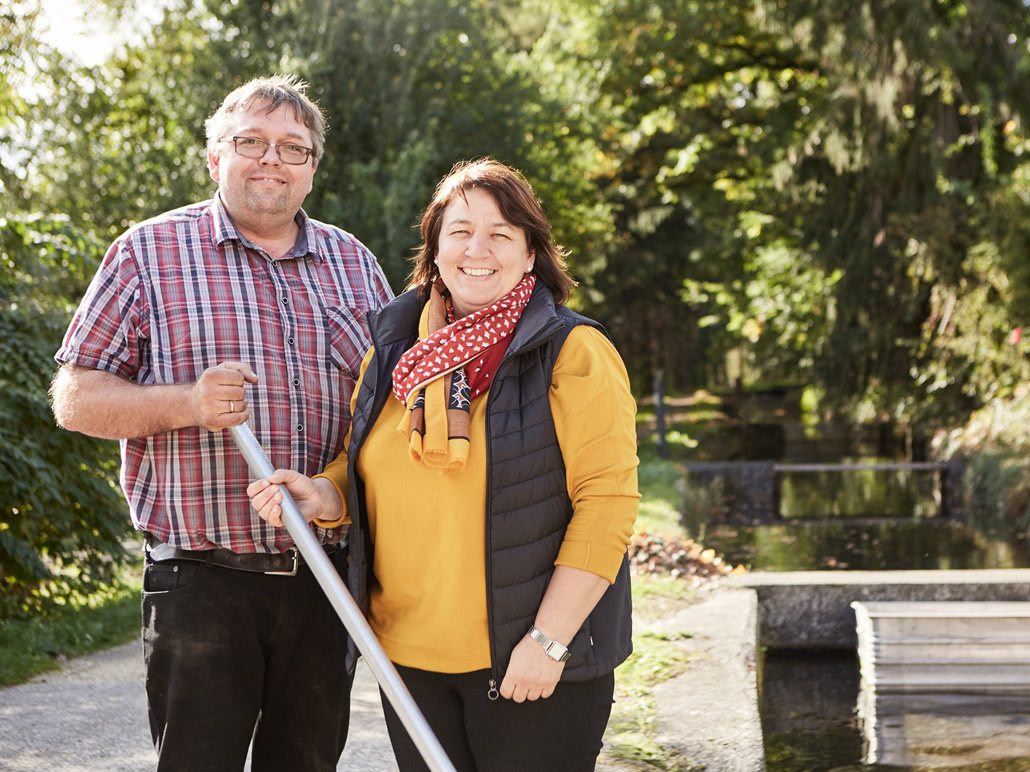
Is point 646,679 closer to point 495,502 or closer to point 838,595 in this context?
point 838,595

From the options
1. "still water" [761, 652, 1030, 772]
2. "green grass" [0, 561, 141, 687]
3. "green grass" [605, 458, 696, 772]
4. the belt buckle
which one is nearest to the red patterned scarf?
the belt buckle

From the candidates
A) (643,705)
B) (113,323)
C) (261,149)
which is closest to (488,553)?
(113,323)

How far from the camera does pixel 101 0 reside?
14.2m

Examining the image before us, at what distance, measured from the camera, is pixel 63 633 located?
611 centimetres

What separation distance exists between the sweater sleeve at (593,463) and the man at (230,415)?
68 centimetres

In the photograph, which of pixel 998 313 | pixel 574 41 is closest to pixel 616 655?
pixel 998 313

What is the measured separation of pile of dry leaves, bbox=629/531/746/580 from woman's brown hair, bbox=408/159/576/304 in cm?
538

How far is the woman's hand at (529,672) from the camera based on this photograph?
215 centimetres

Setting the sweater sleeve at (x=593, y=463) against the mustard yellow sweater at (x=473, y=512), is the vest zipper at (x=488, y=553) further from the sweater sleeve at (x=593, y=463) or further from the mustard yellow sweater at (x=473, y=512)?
the sweater sleeve at (x=593, y=463)

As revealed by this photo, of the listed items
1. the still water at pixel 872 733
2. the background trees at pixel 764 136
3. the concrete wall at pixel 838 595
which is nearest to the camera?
the still water at pixel 872 733

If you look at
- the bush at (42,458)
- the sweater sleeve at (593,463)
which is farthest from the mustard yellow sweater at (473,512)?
the bush at (42,458)

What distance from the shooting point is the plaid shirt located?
250 centimetres

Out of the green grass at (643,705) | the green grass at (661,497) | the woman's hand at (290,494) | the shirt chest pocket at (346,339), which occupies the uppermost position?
the shirt chest pocket at (346,339)

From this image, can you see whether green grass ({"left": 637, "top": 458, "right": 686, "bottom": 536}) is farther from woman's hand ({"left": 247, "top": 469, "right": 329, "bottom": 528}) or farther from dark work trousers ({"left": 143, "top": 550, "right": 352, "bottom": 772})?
woman's hand ({"left": 247, "top": 469, "right": 329, "bottom": 528})
